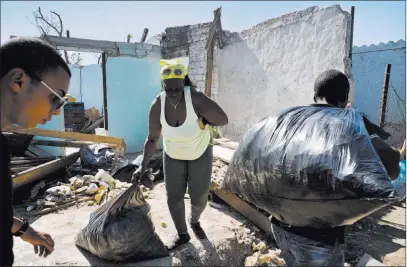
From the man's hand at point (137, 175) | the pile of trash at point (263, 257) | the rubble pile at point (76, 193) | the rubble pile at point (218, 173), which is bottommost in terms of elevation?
the pile of trash at point (263, 257)

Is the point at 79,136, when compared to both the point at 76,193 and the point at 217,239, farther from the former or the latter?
the point at 217,239

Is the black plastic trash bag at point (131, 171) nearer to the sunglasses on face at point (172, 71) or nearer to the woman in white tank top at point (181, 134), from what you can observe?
the woman in white tank top at point (181, 134)

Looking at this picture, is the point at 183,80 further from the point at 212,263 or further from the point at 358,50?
the point at 358,50

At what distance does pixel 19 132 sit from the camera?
14.5ft

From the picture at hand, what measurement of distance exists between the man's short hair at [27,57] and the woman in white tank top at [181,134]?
119 cm

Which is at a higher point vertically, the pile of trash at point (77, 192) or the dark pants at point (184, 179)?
the dark pants at point (184, 179)

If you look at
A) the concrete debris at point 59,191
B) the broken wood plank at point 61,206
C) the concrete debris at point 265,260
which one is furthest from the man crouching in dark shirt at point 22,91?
the concrete debris at point 59,191

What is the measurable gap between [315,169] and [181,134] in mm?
1249

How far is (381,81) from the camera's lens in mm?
6961

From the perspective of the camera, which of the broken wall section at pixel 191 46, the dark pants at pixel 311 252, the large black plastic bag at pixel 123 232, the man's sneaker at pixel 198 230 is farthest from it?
the broken wall section at pixel 191 46

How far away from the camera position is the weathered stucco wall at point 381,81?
6301 millimetres

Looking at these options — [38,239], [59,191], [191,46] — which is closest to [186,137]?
[38,239]

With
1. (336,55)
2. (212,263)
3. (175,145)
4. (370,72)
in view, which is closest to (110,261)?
(212,263)

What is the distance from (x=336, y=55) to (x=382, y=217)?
250 centimetres
